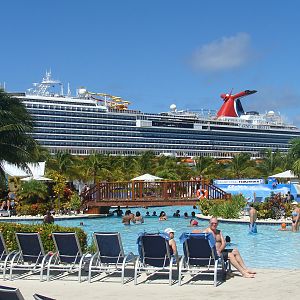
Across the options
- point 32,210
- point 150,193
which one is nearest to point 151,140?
point 150,193

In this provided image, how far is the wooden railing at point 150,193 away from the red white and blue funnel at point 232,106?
102m

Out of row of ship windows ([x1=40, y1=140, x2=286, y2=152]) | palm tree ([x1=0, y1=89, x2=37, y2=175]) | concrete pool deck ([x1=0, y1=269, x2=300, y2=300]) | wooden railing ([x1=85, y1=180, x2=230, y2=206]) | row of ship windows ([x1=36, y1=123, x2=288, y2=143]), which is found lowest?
concrete pool deck ([x1=0, y1=269, x2=300, y2=300])

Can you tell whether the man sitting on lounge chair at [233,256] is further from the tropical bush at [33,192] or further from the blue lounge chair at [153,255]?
the tropical bush at [33,192]

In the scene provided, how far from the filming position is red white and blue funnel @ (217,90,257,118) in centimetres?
13188

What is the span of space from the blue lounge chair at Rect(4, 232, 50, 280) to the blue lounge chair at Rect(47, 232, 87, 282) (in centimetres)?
21

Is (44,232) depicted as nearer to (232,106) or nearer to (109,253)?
(109,253)

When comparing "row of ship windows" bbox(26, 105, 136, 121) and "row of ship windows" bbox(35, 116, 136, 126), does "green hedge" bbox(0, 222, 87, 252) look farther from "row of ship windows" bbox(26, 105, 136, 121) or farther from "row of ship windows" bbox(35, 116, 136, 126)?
"row of ship windows" bbox(35, 116, 136, 126)

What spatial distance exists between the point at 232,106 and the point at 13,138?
110m

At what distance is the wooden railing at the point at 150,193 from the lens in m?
28.6

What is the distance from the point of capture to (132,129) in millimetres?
99750

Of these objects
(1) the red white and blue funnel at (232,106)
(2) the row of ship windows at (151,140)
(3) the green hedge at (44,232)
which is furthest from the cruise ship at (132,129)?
(3) the green hedge at (44,232)

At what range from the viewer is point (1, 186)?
29688 mm

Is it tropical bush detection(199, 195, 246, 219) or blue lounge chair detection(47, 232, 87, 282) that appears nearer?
blue lounge chair detection(47, 232, 87, 282)

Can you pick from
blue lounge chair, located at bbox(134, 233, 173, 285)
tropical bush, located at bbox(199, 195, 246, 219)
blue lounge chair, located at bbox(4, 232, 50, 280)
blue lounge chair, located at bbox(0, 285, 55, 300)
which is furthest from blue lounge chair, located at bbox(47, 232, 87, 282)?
tropical bush, located at bbox(199, 195, 246, 219)
